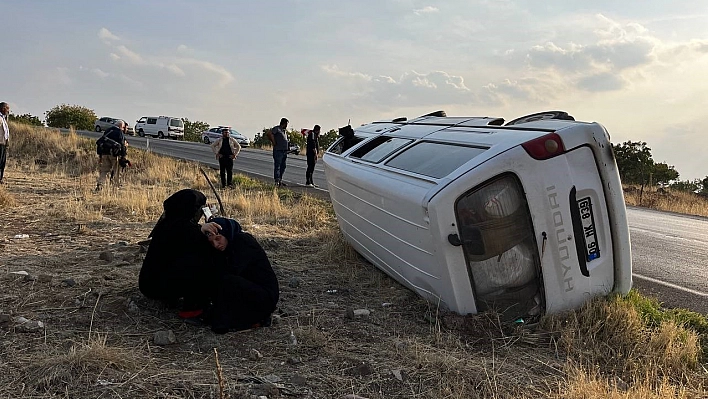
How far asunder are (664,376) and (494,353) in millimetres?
1123

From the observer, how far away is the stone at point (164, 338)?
14.1 ft

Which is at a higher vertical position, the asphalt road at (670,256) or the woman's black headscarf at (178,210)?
the woman's black headscarf at (178,210)

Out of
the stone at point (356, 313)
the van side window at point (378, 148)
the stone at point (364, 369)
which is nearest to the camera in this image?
the stone at point (364, 369)

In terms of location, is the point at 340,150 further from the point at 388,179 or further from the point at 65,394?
the point at 65,394

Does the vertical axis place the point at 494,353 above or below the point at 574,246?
below

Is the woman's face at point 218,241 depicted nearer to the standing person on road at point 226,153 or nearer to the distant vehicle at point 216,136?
the standing person on road at point 226,153

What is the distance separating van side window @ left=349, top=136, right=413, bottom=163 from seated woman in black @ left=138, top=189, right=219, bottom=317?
6.81ft

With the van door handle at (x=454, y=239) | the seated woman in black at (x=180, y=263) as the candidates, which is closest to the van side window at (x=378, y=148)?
the van door handle at (x=454, y=239)

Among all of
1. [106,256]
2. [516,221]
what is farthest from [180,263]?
[516,221]

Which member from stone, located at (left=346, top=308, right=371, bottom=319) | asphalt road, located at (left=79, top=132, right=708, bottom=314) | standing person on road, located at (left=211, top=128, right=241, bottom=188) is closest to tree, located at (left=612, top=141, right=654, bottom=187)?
asphalt road, located at (left=79, top=132, right=708, bottom=314)

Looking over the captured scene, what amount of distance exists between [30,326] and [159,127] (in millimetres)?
41108

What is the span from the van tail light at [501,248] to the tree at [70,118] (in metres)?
53.6

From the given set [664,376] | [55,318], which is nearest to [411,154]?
[664,376]

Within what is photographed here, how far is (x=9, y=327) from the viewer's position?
4.38 metres
